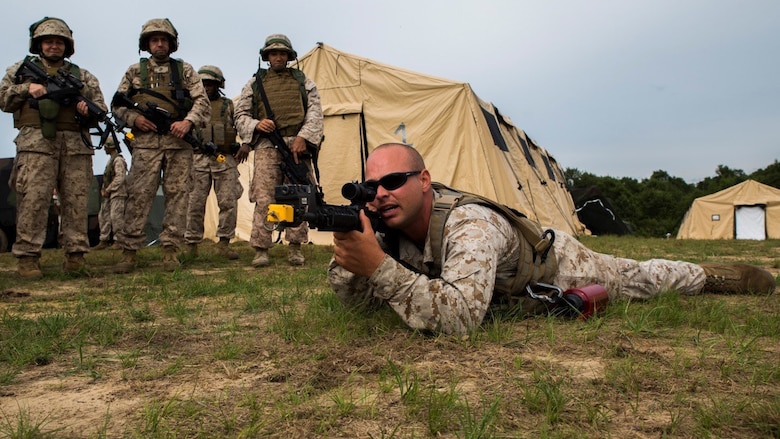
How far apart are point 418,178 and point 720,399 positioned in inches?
53.8

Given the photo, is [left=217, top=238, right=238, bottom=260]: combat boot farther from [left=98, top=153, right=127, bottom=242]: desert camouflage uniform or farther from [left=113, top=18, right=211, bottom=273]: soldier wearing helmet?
[left=98, top=153, right=127, bottom=242]: desert camouflage uniform

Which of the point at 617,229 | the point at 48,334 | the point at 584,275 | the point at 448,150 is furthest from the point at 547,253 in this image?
the point at 617,229

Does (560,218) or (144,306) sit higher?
(560,218)

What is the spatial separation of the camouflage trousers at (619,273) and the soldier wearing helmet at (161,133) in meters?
3.61

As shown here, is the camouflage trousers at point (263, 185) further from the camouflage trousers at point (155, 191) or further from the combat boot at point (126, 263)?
the combat boot at point (126, 263)

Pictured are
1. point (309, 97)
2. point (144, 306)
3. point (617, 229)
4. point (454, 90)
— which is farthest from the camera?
point (617, 229)

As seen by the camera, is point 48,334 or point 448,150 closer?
point 48,334

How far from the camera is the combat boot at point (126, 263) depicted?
5.05m

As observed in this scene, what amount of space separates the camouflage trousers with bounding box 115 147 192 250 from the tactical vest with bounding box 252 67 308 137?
3.00 feet

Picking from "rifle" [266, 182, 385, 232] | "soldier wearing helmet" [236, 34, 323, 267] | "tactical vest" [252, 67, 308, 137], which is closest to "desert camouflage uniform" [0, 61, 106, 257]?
"soldier wearing helmet" [236, 34, 323, 267]

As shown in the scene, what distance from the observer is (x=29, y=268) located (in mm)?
4852

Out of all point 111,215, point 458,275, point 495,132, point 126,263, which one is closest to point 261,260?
point 126,263

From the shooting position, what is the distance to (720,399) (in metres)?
1.59

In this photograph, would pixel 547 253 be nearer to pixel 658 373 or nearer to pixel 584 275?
pixel 584 275
